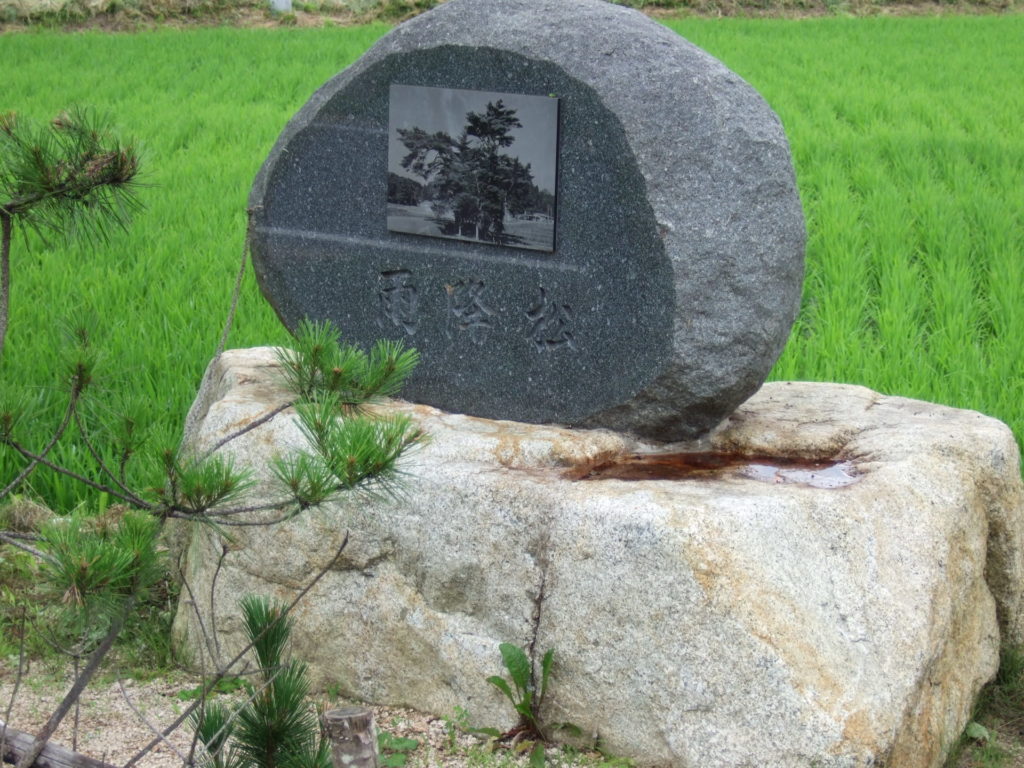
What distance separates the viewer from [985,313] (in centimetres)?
485

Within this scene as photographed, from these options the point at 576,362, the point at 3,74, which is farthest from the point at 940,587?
the point at 3,74

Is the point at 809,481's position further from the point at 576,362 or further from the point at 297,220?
the point at 297,220

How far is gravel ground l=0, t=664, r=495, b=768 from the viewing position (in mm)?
2695

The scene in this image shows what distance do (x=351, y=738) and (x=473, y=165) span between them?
1.67 meters

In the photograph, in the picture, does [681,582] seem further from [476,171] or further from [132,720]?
[132,720]

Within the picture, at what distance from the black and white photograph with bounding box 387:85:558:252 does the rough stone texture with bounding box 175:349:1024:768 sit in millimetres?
509

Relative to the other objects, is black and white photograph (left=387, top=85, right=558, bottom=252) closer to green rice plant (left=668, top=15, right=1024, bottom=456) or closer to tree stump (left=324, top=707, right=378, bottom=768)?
tree stump (left=324, top=707, right=378, bottom=768)

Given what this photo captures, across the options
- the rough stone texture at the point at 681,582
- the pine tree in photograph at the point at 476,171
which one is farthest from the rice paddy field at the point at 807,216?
the pine tree in photograph at the point at 476,171

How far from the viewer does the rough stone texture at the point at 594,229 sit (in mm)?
2756

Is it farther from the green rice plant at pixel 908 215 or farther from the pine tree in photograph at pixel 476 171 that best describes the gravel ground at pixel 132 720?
the green rice plant at pixel 908 215

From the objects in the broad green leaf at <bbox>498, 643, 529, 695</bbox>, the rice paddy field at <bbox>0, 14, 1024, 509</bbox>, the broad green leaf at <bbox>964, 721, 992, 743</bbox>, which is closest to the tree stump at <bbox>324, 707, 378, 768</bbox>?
the rice paddy field at <bbox>0, 14, 1024, 509</bbox>

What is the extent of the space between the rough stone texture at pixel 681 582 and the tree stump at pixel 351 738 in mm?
539

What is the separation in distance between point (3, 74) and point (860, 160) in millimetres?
6571

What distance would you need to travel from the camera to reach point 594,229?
2.90 metres
